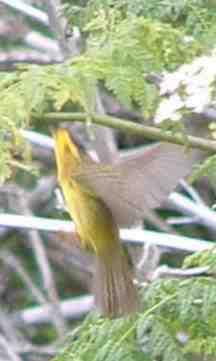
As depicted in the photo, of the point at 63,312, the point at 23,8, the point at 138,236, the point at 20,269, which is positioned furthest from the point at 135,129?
the point at 20,269

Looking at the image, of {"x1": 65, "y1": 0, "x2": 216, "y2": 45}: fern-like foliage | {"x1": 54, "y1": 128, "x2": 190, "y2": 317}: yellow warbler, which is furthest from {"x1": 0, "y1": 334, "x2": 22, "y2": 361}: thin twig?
{"x1": 65, "y1": 0, "x2": 216, "y2": 45}: fern-like foliage

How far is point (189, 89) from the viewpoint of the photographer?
2.03m

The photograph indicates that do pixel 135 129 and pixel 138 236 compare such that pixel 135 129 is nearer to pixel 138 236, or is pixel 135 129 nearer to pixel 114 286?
pixel 114 286

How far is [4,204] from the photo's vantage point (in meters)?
5.04

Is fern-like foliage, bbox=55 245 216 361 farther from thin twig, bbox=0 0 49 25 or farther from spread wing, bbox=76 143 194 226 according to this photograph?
thin twig, bbox=0 0 49 25

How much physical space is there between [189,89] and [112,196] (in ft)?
1.24

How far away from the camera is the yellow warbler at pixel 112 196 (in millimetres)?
2352

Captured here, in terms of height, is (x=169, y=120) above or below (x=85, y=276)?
above

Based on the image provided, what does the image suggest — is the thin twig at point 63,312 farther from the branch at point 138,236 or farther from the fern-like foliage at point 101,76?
the fern-like foliage at point 101,76

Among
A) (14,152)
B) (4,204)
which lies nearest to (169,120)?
(14,152)

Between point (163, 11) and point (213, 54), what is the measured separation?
487 millimetres

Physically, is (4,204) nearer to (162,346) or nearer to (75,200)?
(75,200)

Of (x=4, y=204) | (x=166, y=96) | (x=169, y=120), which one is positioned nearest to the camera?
(x=169, y=120)

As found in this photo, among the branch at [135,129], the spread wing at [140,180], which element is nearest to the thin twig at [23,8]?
the spread wing at [140,180]
